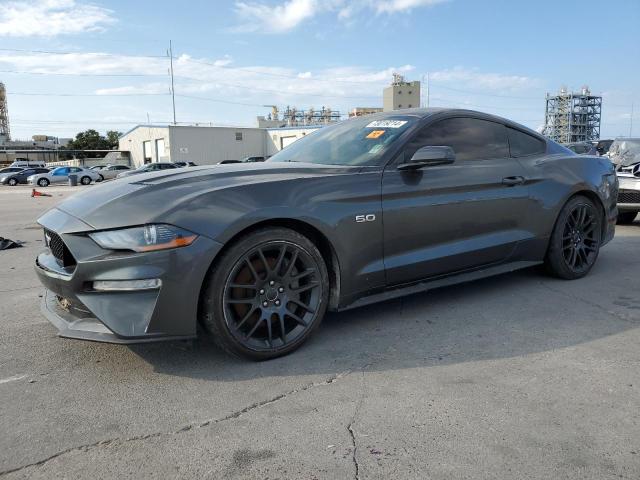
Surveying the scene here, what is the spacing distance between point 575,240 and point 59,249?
431 centimetres

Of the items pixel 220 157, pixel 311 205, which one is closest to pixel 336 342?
pixel 311 205

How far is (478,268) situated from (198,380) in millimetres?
2383

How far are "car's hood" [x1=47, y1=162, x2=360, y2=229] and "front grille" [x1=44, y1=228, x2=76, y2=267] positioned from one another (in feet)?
0.57

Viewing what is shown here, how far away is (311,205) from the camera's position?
319 centimetres

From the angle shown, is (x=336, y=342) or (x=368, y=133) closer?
(x=336, y=342)

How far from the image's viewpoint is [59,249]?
3.04 meters

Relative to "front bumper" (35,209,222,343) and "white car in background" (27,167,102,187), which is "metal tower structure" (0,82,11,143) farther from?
"front bumper" (35,209,222,343)

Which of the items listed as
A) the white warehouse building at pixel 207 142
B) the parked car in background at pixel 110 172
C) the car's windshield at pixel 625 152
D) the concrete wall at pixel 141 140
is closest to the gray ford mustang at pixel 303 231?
the car's windshield at pixel 625 152

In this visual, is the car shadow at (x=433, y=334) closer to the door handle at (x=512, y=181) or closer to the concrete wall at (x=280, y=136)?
the door handle at (x=512, y=181)

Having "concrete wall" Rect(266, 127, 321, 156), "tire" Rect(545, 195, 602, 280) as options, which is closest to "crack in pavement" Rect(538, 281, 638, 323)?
"tire" Rect(545, 195, 602, 280)

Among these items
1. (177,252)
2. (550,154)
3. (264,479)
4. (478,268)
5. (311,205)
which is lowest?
(264,479)

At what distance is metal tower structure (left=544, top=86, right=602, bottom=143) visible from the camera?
58.0 m

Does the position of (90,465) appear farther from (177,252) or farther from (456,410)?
(456,410)

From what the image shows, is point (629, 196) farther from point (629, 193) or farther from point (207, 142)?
point (207, 142)
